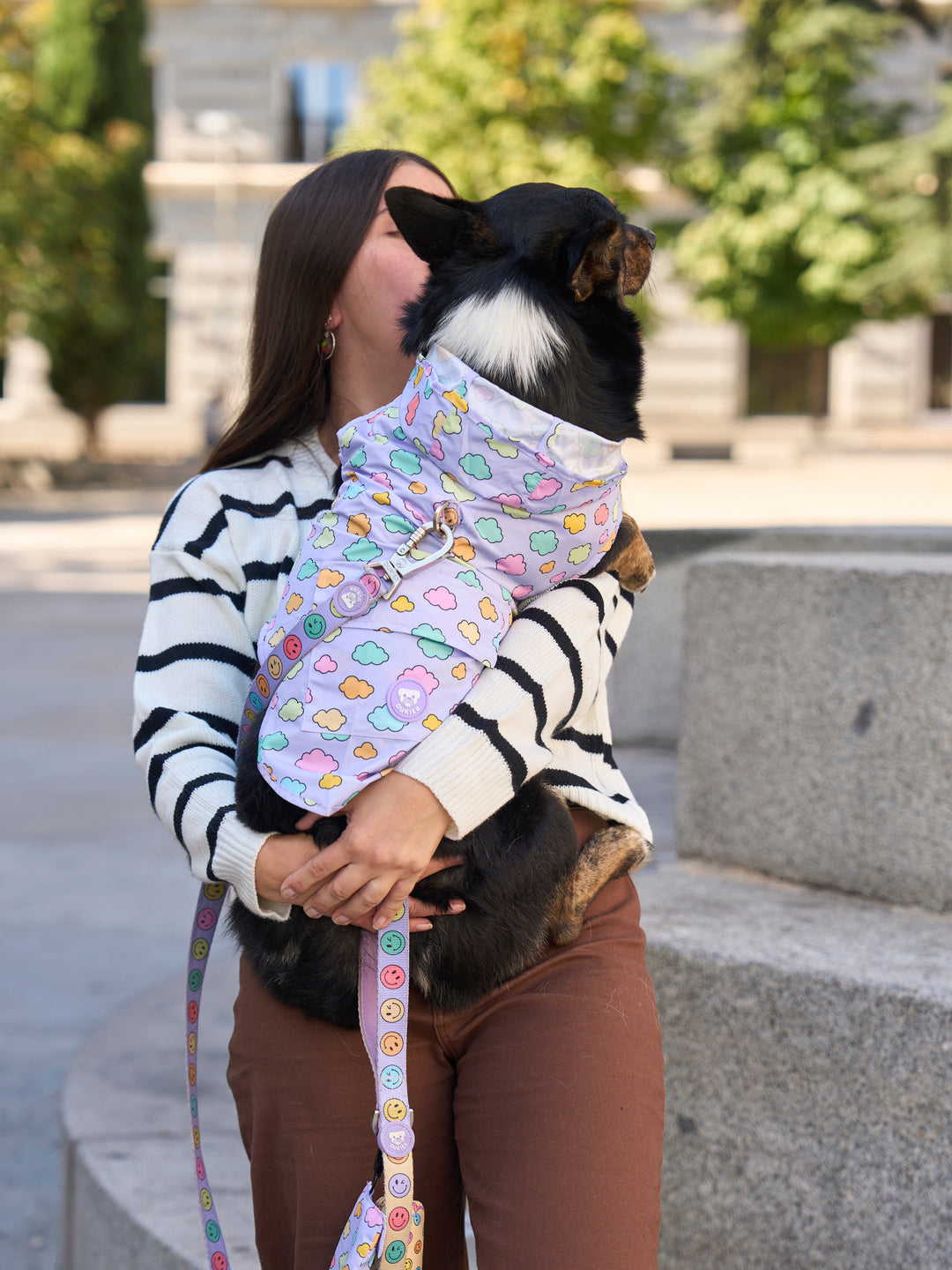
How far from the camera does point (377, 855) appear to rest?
1.59m

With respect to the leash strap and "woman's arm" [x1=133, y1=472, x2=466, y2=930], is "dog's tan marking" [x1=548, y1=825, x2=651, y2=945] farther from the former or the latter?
"woman's arm" [x1=133, y1=472, x2=466, y2=930]

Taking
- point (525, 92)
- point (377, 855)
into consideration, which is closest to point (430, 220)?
point (377, 855)

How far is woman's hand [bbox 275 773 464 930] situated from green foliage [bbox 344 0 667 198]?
2251 centimetres

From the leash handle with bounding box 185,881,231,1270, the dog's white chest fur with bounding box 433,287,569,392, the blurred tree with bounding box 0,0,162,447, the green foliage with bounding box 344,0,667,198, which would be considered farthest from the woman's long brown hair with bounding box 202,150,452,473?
the blurred tree with bounding box 0,0,162,447

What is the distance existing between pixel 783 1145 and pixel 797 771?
789 millimetres

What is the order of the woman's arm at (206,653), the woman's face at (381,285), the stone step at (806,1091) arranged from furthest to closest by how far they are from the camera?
the stone step at (806,1091) → the woman's face at (381,285) → the woman's arm at (206,653)

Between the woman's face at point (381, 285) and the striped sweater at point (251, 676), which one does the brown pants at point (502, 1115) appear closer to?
the striped sweater at point (251, 676)

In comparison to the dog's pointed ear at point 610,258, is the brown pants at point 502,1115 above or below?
below

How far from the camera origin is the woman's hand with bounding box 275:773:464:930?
62.8 inches

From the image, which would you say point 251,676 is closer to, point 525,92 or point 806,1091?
point 806,1091

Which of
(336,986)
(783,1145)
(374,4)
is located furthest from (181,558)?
(374,4)

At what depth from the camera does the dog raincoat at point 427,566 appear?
5.34ft

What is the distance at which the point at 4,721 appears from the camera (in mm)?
7879

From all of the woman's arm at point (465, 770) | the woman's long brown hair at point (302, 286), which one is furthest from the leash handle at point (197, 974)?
the woman's long brown hair at point (302, 286)
